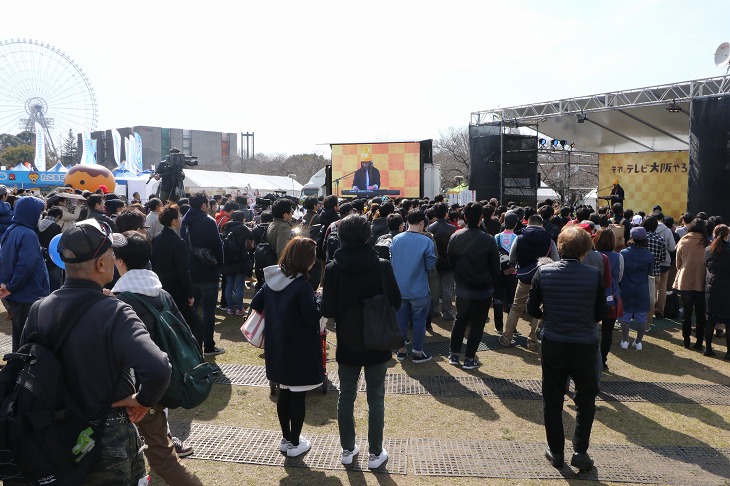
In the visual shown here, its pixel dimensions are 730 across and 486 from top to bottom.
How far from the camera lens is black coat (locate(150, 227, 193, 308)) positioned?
5136 millimetres

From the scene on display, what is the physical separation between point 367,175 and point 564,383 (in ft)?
66.4

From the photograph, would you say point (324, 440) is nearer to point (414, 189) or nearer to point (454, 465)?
point (454, 465)

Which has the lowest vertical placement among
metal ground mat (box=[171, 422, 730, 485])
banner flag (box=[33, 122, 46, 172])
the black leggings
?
metal ground mat (box=[171, 422, 730, 485])

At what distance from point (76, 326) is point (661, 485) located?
3.75 meters

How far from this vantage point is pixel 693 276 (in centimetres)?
711

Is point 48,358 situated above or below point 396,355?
above

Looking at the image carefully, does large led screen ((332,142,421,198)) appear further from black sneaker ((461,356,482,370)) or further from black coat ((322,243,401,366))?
black coat ((322,243,401,366))

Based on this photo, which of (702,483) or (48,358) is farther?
(702,483)

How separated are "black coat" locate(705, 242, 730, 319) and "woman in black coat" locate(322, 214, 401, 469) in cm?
491

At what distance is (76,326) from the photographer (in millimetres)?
2020

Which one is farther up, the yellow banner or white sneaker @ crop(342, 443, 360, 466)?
the yellow banner

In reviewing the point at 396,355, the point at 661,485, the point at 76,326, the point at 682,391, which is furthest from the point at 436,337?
the point at 76,326

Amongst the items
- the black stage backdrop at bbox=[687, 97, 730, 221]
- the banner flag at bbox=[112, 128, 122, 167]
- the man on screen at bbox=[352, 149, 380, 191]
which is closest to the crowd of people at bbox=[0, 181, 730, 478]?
the black stage backdrop at bbox=[687, 97, 730, 221]

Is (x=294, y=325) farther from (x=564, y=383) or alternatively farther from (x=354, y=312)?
(x=564, y=383)
